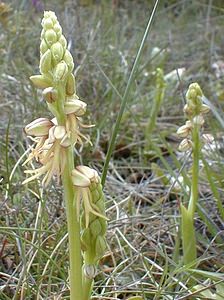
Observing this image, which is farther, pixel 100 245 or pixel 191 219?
pixel 191 219

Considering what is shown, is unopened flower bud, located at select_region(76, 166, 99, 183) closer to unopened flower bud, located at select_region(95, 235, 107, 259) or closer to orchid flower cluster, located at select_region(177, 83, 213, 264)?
unopened flower bud, located at select_region(95, 235, 107, 259)

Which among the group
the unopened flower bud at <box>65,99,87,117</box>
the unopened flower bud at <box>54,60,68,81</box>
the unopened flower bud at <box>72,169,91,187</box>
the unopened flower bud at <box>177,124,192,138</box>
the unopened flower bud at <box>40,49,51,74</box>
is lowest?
the unopened flower bud at <box>72,169,91,187</box>

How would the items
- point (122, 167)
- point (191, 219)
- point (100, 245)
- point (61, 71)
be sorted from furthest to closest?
point (122, 167)
point (191, 219)
point (100, 245)
point (61, 71)

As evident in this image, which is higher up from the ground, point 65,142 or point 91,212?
point 65,142

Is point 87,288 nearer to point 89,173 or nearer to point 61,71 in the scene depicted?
point 89,173

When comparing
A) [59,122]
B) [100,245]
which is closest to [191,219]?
[100,245]

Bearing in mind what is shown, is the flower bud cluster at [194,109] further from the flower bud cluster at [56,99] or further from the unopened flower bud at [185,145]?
the flower bud cluster at [56,99]

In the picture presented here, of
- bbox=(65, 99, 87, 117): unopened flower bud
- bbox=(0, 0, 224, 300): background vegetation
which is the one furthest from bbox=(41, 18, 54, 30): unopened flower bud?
bbox=(0, 0, 224, 300): background vegetation
